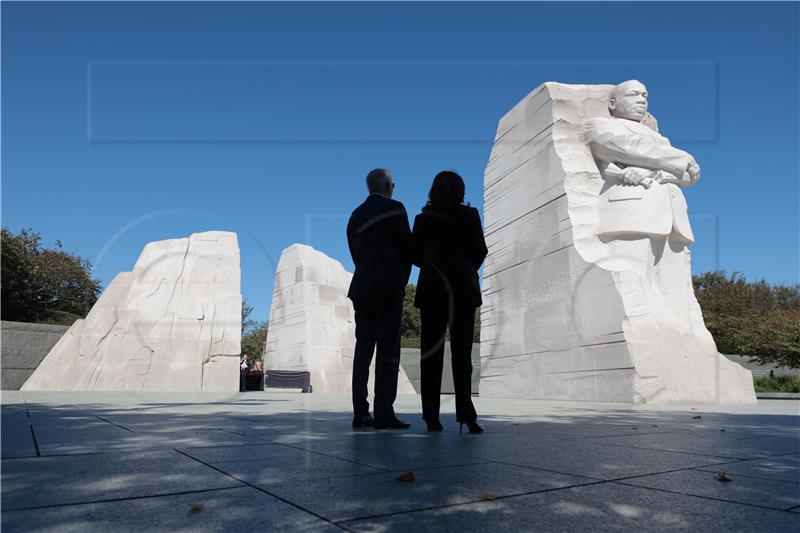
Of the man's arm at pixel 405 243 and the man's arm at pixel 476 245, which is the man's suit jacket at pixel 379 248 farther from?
the man's arm at pixel 476 245

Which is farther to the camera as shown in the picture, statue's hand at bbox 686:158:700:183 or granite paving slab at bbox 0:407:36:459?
statue's hand at bbox 686:158:700:183

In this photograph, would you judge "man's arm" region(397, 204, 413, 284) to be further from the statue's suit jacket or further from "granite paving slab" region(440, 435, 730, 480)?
the statue's suit jacket

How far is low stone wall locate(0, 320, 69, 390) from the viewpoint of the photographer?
16.6 metres

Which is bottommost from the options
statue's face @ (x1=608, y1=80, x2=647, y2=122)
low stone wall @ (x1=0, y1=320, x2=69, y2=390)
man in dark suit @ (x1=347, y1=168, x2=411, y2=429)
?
low stone wall @ (x1=0, y1=320, x2=69, y2=390)

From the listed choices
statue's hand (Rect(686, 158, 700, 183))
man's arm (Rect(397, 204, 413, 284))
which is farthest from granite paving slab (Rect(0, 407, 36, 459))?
statue's hand (Rect(686, 158, 700, 183))

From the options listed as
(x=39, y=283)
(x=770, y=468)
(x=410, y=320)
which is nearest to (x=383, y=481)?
(x=770, y=468)

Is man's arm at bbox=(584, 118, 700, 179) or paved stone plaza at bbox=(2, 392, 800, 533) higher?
man's arm at bbox=(584, 118, 700, 179)

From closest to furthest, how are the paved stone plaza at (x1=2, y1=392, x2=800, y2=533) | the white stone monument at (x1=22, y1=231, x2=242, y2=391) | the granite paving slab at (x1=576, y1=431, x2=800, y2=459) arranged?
the paved stone plaza at (x1=2, y1=392, x2=800, y2=533), the granite paving slab at (x1=576, y1=431, x2=800, y2=459), the white stone monument at (x1=22, y1=231, x2=242, y2=391)

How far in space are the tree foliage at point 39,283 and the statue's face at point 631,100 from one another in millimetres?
24434

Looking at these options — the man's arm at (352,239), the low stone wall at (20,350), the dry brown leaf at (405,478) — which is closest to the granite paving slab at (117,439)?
the dry brown leaf at (405,478)

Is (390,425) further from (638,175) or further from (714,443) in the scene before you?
(638,175)

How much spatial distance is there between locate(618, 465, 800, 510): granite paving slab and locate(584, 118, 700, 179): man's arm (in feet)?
30.5

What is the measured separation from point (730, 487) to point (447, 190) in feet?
8.97

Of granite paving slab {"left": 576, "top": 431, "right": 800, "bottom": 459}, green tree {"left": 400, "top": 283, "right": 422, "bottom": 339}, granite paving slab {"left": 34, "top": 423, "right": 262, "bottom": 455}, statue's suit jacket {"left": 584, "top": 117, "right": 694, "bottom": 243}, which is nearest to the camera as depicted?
granite paving slab {"left": 34, "top": 423, "right": 262, "bottom": 455}
